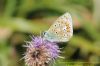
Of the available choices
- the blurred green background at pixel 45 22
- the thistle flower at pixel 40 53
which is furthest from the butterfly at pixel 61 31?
the blurred green background at pixel 45 22

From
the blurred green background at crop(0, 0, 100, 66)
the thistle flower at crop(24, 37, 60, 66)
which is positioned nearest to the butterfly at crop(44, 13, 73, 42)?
the thistle flower at crop(24, 37, 60, 66)

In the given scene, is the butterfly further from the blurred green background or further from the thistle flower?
the blurred green background

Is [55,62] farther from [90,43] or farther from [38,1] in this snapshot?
[38,1]

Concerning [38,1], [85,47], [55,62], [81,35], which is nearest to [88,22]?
[81,35]

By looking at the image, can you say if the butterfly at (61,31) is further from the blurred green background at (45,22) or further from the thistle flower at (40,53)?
the blurred green background at (45,22)

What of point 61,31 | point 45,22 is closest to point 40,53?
point 61,31
